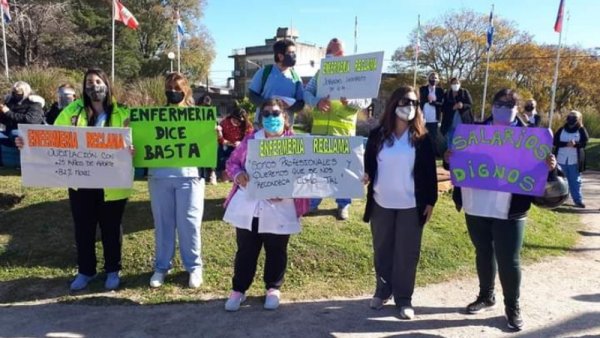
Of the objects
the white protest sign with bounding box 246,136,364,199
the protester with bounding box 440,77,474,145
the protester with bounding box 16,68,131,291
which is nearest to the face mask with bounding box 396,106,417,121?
the white protest sign with bounding box 246,136,364,199

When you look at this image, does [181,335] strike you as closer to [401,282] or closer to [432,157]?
[401,282]

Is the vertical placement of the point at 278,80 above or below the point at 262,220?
above

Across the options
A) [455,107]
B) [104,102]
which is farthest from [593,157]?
[104,102]

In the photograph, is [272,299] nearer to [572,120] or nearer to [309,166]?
[309,166]

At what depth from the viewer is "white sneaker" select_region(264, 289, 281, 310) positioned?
4547 mm

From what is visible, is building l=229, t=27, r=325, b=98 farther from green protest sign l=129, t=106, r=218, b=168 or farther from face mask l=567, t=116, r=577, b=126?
green protest sign l=129, t=106, r=218, b=168

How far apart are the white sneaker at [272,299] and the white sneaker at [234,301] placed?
238 millimetres

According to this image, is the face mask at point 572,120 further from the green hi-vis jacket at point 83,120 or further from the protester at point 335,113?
the green hi-vis jacket at point 83,120

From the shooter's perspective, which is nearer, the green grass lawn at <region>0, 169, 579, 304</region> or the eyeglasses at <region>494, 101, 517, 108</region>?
the eyeglasses at <region>494, 101, 517, 108</region>

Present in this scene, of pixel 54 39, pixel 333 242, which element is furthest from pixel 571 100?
pixel 333 242

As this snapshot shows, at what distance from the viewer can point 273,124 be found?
14.4 ft

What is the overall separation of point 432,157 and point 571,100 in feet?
150

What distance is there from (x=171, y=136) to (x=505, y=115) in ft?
10.2

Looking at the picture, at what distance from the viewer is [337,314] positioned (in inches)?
177
